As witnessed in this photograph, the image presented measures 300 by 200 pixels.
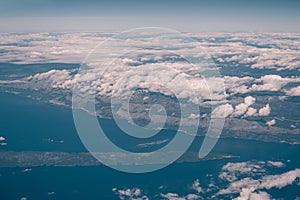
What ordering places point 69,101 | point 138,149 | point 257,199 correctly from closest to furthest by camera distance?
point 257,199 → point 138,149 → point 69,101

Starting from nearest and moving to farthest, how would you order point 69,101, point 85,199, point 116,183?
point 85,199 → point 116,183 → point 69,101

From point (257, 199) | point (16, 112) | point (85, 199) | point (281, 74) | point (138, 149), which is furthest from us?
point (281, 74)

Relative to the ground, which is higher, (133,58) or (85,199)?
(133,58)

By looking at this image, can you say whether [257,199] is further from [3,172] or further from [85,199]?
[3,172]

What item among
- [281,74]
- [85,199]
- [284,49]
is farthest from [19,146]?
[284,49]

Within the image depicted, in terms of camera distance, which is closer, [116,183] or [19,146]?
[116,183]

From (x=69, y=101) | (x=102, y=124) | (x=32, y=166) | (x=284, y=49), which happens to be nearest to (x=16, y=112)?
(x=69, y=101)

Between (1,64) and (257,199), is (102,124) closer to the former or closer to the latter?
(257,199)
